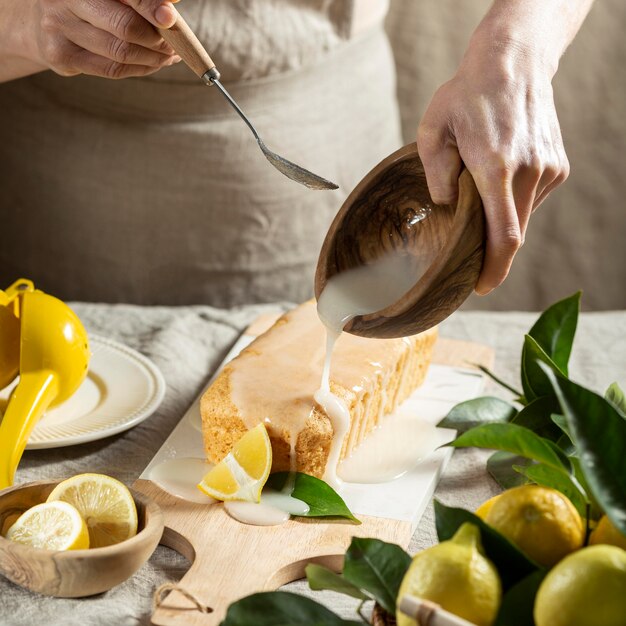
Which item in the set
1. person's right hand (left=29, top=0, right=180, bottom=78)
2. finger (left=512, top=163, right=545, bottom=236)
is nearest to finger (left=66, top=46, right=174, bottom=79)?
person's right hand (left=29, top=0, right=180, bottom=78)

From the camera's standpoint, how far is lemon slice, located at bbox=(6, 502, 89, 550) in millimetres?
1078

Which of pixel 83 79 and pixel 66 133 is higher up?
pixel 83 79

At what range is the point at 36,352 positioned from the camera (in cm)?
141

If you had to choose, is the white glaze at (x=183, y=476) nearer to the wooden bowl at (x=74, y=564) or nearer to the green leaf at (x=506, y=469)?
the wooden bowl at (x=74, y=564)

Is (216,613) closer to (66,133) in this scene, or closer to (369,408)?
(369,408)

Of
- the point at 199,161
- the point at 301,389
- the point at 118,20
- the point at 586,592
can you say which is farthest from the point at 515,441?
the point at 199,161

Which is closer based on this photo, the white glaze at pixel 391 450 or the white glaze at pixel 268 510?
the white glaze at pixel 268 510

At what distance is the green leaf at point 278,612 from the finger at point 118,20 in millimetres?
871

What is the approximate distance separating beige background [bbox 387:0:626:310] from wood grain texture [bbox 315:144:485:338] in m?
1.79

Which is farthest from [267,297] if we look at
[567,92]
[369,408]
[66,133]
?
[567,92]

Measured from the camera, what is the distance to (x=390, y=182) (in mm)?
1370

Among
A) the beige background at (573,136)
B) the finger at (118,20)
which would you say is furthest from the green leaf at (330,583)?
the beige background at (573,136)

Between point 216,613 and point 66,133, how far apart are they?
1.40 meters

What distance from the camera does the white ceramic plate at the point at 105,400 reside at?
144 cm
